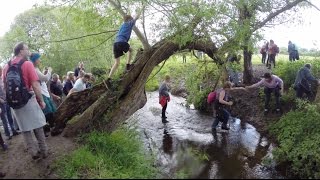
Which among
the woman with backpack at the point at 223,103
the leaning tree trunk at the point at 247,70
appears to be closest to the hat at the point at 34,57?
the woman with backpack at the point at 223,103

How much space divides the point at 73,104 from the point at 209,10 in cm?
444

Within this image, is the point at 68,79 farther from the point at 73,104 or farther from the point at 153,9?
the point at 153,9

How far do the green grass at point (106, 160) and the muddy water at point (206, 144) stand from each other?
2.03 feet

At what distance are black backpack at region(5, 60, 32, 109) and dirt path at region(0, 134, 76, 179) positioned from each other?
3.90 ft

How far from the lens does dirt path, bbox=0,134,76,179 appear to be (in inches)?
257

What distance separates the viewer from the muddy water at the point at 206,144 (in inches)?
346

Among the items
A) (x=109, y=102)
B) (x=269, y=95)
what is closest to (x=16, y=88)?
(x=109, y=102)

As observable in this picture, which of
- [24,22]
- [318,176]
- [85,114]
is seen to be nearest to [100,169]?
[85,114]

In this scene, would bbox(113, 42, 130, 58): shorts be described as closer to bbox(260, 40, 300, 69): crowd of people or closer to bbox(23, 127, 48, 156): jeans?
bbox(23, 127, 48, 156): jeans

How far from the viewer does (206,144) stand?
11000 mm

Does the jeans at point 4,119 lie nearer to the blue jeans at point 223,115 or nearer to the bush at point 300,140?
the blue jeans at point 223,115

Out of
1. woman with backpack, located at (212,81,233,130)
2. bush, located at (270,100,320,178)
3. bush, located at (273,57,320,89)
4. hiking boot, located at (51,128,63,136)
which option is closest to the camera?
bush, located at (270,100,320,178)

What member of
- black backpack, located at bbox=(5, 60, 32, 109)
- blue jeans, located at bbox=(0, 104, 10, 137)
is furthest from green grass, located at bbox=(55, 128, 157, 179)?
blue jeans, located at bbox=(0, 104, 10, 137)

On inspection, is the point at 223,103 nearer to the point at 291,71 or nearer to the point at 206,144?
the point at 206,144
